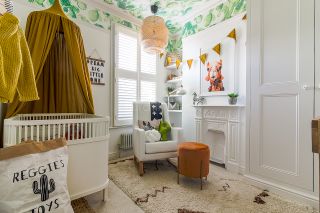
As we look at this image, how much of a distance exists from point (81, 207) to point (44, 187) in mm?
757

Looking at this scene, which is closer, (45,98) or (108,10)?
(45,98)

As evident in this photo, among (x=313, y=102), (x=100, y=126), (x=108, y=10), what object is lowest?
(x=100, y=126)

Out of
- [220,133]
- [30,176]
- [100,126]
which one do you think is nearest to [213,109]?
[220,133]

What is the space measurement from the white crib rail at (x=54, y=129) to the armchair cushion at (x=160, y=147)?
2.99ft

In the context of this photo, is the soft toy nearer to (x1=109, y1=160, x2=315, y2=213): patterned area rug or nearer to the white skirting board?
(x1=109, y1=160, x2=315, y2=213): patterned area rug

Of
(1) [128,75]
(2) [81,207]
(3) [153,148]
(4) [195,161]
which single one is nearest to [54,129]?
(2) [81,207]

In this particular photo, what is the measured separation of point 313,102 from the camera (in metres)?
1.68

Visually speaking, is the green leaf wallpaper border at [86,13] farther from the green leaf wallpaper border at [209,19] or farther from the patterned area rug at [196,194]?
the patterned area rug at [196,194]

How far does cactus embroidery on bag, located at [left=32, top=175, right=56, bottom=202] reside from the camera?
1.03 meters

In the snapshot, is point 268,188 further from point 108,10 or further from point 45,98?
point 108,10

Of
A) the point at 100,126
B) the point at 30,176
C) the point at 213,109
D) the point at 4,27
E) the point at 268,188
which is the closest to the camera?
the point at 4,27

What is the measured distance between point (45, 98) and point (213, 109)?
2.53 metres

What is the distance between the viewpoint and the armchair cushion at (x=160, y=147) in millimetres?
2455

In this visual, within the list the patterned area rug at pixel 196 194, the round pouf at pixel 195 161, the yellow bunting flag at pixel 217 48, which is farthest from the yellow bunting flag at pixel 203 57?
the patterned area rug at pixel 196 194
